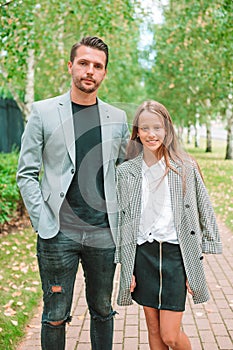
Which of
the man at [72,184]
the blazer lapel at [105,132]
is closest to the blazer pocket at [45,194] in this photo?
the man at [72,184]

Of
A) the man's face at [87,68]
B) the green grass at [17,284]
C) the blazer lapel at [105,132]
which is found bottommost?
the green grass at [17,284]

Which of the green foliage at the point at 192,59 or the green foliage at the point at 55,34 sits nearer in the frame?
the green foliage at the point at 55,34

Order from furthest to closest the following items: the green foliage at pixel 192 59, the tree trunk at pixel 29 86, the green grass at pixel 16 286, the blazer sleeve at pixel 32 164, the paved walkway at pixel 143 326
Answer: the green foliage at pixel 192 59
the tree trunk at pixel 29 86
the green grass at pixel 16 286
the paved walkway at pixel 143 326
the blazer sleeve at pixel 32 164

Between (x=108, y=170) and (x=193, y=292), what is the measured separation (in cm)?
97

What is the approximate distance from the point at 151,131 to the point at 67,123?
547 mm

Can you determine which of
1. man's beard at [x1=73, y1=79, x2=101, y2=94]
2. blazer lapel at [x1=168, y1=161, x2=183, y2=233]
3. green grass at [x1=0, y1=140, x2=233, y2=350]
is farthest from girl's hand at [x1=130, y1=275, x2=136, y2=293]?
green grass at [x1=0, y1=140, x2=233, y2=350]

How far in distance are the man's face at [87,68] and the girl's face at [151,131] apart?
0.39 meters

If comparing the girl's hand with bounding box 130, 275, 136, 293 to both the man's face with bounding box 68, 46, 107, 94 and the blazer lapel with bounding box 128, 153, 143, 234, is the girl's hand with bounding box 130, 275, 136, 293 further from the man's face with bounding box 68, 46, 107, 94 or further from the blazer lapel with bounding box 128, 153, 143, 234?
the man's face with bounding box 68, 46, 107, 94

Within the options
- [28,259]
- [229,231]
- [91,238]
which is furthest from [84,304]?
[229,231]

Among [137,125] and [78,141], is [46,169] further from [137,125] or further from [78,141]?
[137,125]

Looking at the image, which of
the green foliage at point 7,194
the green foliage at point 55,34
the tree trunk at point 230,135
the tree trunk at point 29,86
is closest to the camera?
the green foliage at point 7,194

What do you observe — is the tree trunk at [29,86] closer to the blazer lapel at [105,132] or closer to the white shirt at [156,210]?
the blazer lapel at [105,132]

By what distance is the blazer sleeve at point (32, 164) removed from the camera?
10.5 ft

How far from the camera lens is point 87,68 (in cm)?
321
